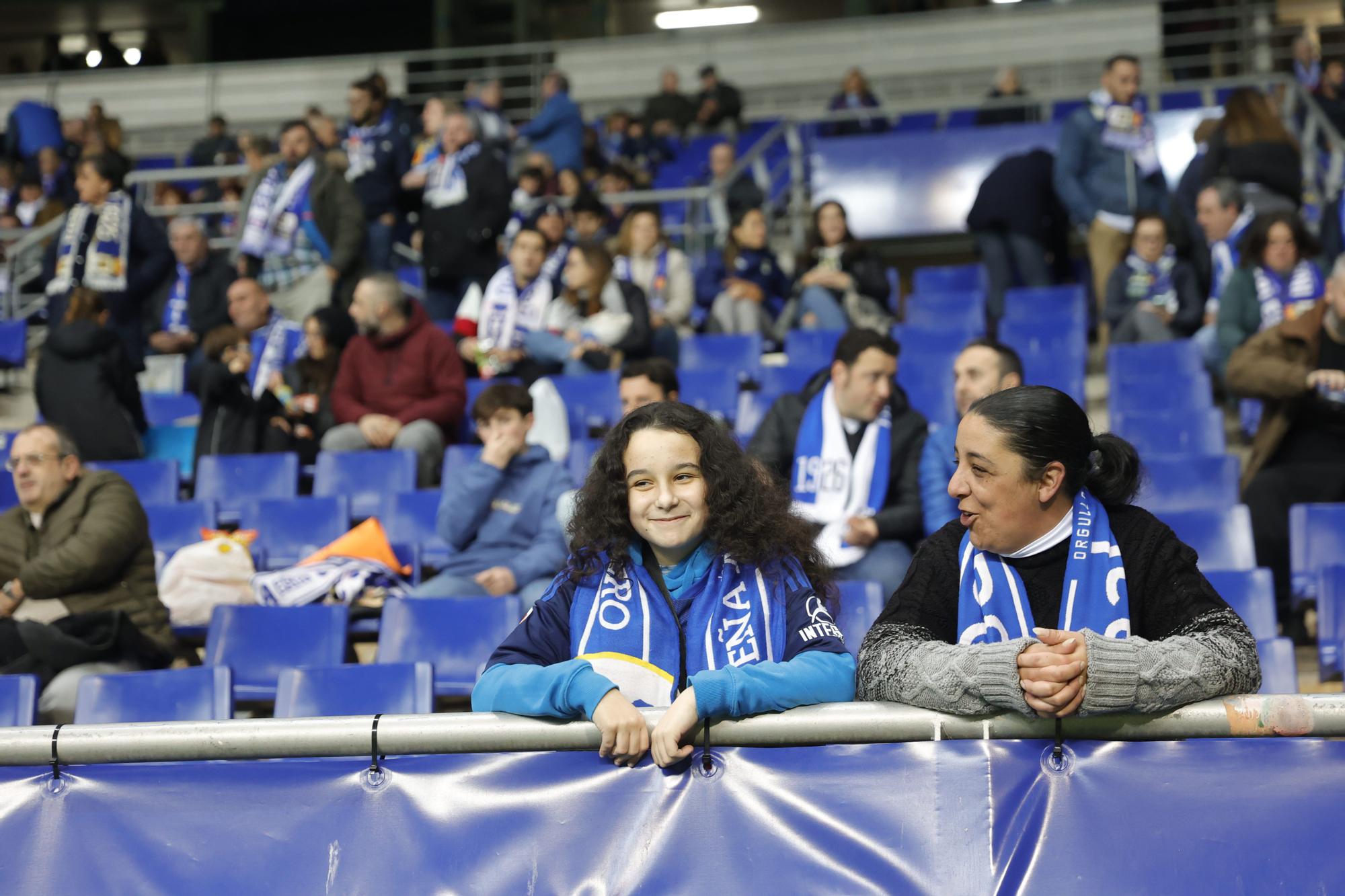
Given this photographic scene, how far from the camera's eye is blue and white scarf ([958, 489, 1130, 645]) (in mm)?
2025

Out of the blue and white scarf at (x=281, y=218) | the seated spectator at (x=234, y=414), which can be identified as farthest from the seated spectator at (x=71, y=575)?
Answer: the blue and white scarf at (x=281, y=218)

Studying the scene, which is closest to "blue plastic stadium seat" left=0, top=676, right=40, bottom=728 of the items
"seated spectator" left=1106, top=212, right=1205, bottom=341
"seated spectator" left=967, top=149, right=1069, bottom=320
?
"seated spectator" left=1106, top=212, right=1205, bottom=341

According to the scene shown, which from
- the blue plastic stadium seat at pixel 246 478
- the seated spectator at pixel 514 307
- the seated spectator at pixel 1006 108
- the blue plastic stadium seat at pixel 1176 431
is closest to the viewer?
the blue plastic stadium seat at pixel 1176 431

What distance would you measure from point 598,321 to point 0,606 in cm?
316

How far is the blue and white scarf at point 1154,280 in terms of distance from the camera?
682cm

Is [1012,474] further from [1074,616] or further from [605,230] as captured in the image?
[605,230]

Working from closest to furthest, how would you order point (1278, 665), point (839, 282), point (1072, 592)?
point (1072, 592) → point (1278, 665) → point (839, 282)

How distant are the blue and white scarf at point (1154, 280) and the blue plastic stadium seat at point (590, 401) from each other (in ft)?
8.60

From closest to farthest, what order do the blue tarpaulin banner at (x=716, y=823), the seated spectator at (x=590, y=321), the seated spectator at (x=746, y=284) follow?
the blue tarpaulin banner at (x=716, y=823) → the seated spectator at (x=590, y=321) → the seated spectator at (x=746, y=284)

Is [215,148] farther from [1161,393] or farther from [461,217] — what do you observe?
[1161,393]

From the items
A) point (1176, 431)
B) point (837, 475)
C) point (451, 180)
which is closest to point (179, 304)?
point (451, 180)

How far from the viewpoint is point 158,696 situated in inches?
135

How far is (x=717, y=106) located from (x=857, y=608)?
9.83 metres

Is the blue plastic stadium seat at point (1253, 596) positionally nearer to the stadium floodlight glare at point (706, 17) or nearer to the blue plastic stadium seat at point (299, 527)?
the blue plastic stadium seat at point (299, 527)
